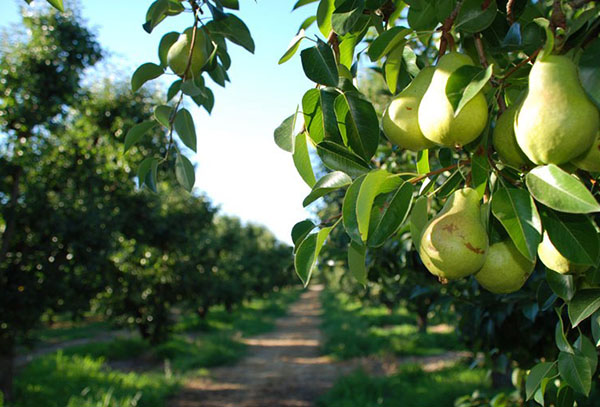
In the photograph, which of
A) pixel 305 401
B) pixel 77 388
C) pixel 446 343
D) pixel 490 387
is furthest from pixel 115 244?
pixel 446 343

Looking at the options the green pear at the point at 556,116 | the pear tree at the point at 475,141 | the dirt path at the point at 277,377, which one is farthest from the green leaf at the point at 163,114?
the dirt path at the point at 277,377

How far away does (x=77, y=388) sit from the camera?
7242 mm

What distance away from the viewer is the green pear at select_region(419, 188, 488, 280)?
0.68 meters

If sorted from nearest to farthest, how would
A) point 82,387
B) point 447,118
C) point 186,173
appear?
point 447,118
point 186,173
point 82,387

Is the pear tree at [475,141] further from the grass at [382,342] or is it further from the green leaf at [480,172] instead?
the grass at [382,342]

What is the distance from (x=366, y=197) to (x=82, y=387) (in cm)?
829

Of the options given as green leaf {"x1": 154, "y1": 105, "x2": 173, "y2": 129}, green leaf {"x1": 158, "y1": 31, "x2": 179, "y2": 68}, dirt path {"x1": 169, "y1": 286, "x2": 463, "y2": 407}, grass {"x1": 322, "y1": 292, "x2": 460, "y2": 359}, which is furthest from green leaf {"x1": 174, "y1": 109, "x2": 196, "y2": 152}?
grass {"x1": 322, "y1": 292, "x2": 460, "y2": 359}

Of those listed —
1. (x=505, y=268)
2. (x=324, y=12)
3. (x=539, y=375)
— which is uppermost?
(x=324, y=12)

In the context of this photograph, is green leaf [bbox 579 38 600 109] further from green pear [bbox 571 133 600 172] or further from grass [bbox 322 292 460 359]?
grass [bbox 322 292 460 359]

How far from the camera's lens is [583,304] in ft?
Answer: 2.54

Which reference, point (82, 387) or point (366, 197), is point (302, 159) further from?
point (82, 387)

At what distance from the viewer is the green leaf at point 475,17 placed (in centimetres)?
75

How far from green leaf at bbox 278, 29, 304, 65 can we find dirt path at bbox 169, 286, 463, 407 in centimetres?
779

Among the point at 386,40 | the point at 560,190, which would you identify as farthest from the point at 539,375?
the point at 386,40
